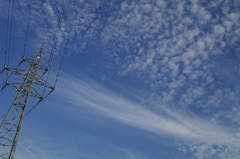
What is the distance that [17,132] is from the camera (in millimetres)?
20844

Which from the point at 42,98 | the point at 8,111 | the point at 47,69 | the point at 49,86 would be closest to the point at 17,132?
the point at 8,111

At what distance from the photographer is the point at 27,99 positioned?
22.7 m

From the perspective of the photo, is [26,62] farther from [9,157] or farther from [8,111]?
[9,157]

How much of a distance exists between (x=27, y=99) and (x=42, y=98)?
167 cm

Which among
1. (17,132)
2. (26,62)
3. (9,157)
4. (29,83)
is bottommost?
(9,157)

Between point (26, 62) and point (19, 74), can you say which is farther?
point (26, 62)

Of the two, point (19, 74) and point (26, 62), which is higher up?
point (26, 62)

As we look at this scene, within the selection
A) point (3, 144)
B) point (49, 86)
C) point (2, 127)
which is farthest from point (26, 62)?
point (3, 144)

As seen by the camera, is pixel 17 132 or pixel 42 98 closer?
pixel 17 132

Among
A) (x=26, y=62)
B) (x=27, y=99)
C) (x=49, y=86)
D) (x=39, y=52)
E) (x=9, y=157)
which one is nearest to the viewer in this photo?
(x=9, y=157)

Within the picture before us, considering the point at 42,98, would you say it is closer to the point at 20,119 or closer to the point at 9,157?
the point at 20,119

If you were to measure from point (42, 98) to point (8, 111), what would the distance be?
3.86 meters

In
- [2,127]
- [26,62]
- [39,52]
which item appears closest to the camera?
[2,127]

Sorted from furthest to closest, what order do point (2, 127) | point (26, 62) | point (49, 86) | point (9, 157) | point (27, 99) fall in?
point (26, 62)
point (49, 86)
point (27, 99)
point (2, 127)
point (9, 157)
